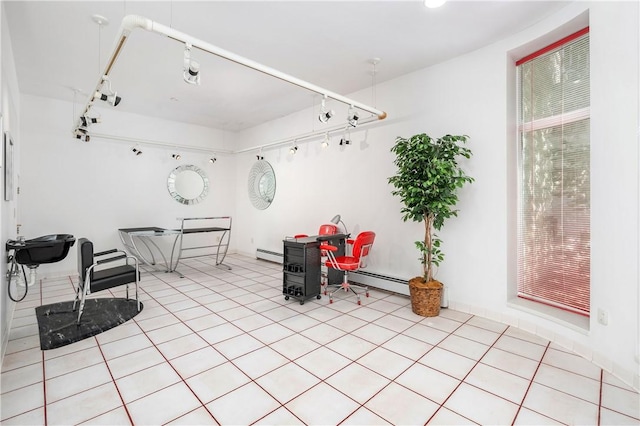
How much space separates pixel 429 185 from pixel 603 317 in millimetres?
1770

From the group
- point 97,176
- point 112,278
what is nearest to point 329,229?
point 112,278

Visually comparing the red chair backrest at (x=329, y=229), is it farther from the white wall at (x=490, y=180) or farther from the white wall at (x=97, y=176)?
the white wall at (x=97, y=176)

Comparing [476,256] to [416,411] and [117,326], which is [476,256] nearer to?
[416,411]

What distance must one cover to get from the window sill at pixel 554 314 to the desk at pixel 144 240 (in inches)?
201

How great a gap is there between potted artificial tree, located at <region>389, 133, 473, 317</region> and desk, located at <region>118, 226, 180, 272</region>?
4.04m

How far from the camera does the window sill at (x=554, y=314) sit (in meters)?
2.65

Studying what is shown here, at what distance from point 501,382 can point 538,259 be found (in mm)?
1623

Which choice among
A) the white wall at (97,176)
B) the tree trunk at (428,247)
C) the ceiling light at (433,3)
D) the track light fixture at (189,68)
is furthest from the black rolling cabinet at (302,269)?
the white wall at (97,176)

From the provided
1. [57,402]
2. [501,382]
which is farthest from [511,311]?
[57,402]

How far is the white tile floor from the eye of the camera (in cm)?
186

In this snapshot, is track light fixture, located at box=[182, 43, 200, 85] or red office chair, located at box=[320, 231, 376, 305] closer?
track light fixture, located at box=[182, 43, 200, 85]

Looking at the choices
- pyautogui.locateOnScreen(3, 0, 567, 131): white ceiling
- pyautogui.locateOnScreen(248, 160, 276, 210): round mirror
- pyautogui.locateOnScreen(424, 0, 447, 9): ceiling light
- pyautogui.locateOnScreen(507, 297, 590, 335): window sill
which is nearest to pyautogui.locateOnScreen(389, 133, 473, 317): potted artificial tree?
pyautogui.locateOnScreen(507, 297, 590, 335): window sill

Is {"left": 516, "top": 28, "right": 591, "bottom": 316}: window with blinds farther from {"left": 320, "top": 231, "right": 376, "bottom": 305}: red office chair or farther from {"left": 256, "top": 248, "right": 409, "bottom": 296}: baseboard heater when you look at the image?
{"left": 320, "top": 231, "right": 376, "bottom": 305}: red office chair

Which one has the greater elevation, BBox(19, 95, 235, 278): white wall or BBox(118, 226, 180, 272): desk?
BBox(19, 95, 235, 278): white wall
